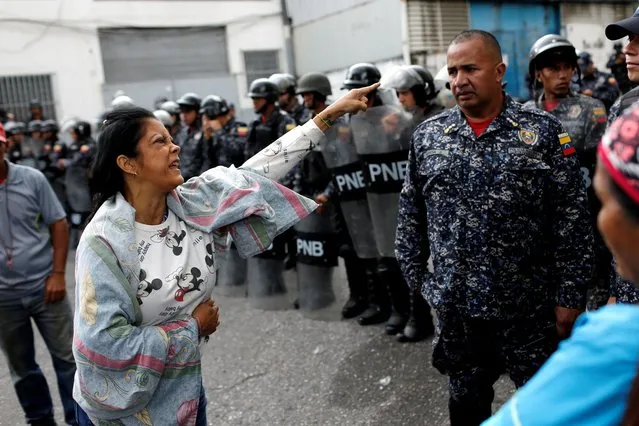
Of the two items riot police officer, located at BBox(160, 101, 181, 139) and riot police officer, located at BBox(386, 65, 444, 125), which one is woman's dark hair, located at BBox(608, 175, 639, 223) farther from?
riot police officer, located at BBox(160, 101, 181, 139)

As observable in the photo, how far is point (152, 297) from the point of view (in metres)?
2.21

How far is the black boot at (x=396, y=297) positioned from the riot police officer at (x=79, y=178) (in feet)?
19.5

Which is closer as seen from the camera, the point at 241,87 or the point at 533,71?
the point at 533,71

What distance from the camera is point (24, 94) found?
54.5 ft

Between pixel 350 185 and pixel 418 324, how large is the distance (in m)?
1.18

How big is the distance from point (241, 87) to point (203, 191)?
17.3m

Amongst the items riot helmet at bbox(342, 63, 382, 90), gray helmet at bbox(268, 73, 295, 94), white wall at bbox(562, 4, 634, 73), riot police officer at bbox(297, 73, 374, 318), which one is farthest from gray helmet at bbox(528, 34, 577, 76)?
white wall at bbox(562, 4, 634, 73)

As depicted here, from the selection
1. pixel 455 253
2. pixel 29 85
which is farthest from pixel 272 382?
pixel 29 85

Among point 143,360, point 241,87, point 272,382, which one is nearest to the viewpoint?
point 143,360

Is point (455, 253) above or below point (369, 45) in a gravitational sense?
below

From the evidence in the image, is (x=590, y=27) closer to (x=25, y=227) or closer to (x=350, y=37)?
(x=350, y=37)

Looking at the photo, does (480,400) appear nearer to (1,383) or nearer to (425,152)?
(425,152)

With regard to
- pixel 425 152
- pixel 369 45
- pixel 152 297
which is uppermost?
pixel 369 45

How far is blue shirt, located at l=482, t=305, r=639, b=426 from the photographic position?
3.04 feet
